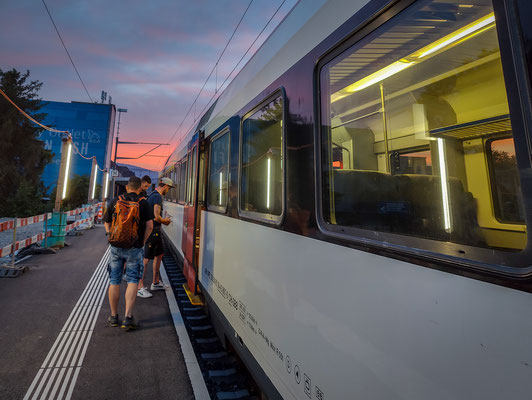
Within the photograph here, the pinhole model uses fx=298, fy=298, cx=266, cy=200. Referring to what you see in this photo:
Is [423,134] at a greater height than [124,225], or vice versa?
[423,134]

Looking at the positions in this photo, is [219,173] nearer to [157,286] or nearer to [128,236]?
[128,236]

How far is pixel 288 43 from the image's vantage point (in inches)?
85.3

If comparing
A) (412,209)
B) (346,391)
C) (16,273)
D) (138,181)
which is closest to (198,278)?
(138,181)

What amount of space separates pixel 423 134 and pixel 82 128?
66535 millimetres

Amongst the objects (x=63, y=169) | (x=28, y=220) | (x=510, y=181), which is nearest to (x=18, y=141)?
(x=63, y=169)

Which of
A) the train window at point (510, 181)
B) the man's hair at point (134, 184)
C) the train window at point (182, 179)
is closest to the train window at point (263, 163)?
the train window at point (510, 181)

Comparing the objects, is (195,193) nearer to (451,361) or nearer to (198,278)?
(198,278)

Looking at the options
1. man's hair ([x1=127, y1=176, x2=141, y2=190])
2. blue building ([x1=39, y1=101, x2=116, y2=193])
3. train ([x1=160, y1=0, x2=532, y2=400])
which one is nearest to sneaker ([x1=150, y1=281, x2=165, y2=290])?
man's hair ([x1=127, y1=176, x2=141, y2=190])

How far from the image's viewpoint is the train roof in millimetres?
1663

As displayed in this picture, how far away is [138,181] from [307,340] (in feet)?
10.1

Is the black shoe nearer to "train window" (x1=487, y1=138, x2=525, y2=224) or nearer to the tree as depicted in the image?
"train window" (x1=487, y1=138, x2=525, y2=224)

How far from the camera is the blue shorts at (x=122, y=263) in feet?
12.4

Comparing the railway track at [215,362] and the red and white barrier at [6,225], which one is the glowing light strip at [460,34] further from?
the red and white barrier at [6,225]

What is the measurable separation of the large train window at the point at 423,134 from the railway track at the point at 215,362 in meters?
2.01
